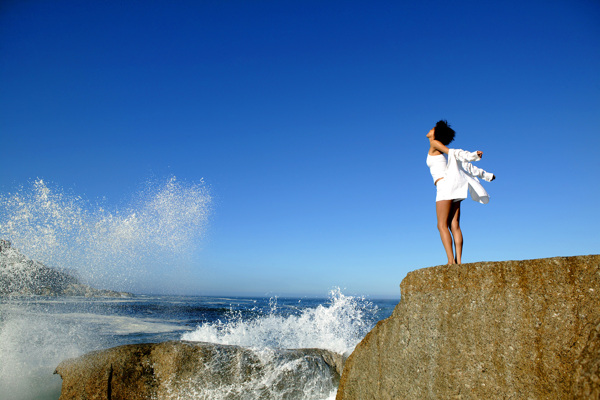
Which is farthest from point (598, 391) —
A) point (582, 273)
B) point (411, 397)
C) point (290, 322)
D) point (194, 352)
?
point (290, 322)

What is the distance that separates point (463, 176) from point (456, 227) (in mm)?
585

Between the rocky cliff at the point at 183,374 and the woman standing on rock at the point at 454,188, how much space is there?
126 inches

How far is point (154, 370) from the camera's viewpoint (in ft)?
15.1

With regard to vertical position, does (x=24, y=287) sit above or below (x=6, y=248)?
below

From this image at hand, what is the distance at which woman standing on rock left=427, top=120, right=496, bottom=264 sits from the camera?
3674mm

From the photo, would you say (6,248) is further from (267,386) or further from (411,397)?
(411,397)

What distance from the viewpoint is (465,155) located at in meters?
3.64

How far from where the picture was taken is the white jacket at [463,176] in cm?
369

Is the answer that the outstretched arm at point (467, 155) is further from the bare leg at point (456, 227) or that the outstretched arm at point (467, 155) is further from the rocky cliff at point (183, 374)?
the rocky cliff at point (183, 374)

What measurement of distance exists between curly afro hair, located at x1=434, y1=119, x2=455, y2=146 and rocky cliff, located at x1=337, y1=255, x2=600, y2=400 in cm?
169

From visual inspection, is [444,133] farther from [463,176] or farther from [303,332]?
[303,332]

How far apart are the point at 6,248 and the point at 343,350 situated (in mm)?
10961

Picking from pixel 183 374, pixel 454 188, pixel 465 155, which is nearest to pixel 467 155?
Answer: pixel 465 155

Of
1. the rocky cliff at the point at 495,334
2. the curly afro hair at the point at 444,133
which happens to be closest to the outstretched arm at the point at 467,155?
the curly afro hair at the point at 444,133
